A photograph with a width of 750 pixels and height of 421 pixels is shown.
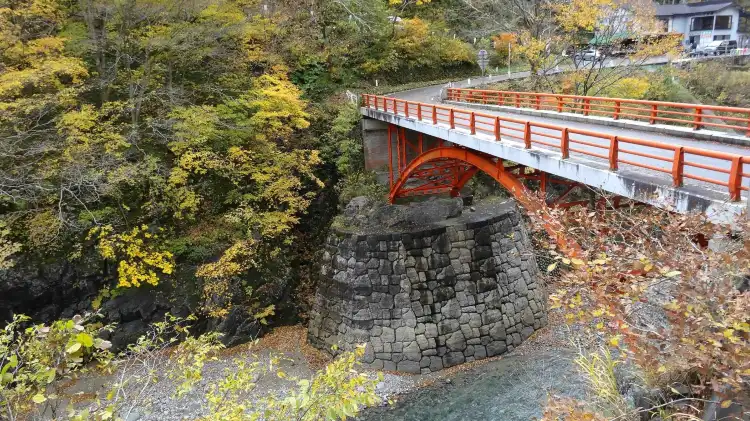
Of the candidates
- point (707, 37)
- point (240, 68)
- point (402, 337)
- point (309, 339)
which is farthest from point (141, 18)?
point (707, 37)

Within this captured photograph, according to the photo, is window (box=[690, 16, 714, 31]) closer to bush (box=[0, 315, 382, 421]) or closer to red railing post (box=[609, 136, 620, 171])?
red railing post (box=[609, 136, 620, 171])

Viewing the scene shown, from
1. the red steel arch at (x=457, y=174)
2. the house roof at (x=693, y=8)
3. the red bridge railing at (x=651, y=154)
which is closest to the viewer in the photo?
the red bridge railing at (x=651, y=154)

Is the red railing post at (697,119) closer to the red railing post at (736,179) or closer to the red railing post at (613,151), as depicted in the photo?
the red railing post at (613,151)

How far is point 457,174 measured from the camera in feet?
49.4

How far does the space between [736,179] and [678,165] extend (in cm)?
72

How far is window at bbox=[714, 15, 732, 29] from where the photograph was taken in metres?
41.3

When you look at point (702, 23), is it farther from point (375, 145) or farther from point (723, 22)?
point (375, 145)

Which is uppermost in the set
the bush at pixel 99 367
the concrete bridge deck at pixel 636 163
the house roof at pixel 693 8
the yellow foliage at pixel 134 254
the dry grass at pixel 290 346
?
the house roof at pixel 693 8

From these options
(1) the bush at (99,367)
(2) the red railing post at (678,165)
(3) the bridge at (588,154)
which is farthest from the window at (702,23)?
(1) the bush at (99,367)

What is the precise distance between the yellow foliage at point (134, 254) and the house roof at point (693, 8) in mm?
45752

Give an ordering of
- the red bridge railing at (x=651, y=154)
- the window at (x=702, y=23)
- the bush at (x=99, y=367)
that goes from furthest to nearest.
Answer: the window at (x=702, y=23), the red bridge railing at (x=651, y=154), the bush at (x=99, y=367)

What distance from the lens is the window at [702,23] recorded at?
41.7 metres

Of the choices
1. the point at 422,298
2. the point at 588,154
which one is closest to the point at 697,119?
the point at 588,154

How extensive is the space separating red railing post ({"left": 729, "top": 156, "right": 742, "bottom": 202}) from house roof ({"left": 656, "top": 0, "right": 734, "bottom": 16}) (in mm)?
44639
